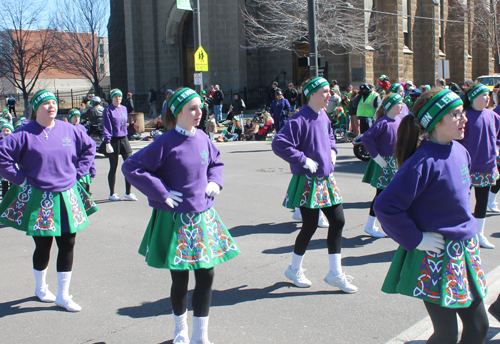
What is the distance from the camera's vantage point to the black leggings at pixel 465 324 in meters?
2.73

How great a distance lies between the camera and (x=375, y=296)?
4609 mm

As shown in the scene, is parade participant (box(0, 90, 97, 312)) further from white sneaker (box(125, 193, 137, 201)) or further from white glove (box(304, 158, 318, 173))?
white sneaker (box(125, 193, 137, 201))

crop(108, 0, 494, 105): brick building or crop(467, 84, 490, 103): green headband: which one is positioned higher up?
crop(108, 0, 494, 105): brick building

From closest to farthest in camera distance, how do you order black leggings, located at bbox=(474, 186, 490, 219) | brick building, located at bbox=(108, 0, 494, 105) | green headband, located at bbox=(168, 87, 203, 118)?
green headband, located at bbox=(168, 87, 203, 118)
black leggings, located at bbox=(474, 186, 490, 219)
brick building, located at bbox=(108, 0, 494, 105)

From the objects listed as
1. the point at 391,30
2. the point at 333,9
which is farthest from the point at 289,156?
the point at 391,30

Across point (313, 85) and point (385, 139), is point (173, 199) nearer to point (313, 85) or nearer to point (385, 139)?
point (313, 85)

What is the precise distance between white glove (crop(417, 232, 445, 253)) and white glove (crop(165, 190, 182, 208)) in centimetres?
158

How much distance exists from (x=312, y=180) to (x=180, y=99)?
1.69 m

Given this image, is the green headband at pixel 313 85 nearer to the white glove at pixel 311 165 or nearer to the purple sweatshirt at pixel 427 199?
the white glove at pixel 311 165

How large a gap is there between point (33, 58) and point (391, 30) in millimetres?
21185

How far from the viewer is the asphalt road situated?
395cm

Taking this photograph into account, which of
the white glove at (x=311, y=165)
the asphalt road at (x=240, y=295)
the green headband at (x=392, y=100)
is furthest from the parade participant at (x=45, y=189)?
the green headband at (x=392, y=100)

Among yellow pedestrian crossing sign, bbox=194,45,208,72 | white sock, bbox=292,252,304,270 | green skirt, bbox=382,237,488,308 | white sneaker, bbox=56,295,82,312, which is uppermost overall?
yellow pedestrian crossing sign, bbox=194,45,208,72

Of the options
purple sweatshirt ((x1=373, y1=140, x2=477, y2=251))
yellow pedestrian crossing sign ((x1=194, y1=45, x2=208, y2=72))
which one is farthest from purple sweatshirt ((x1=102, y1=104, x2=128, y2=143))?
yellow pedestrian crossing sign ((x1=194, y1=45, x2=208, y2=72))
